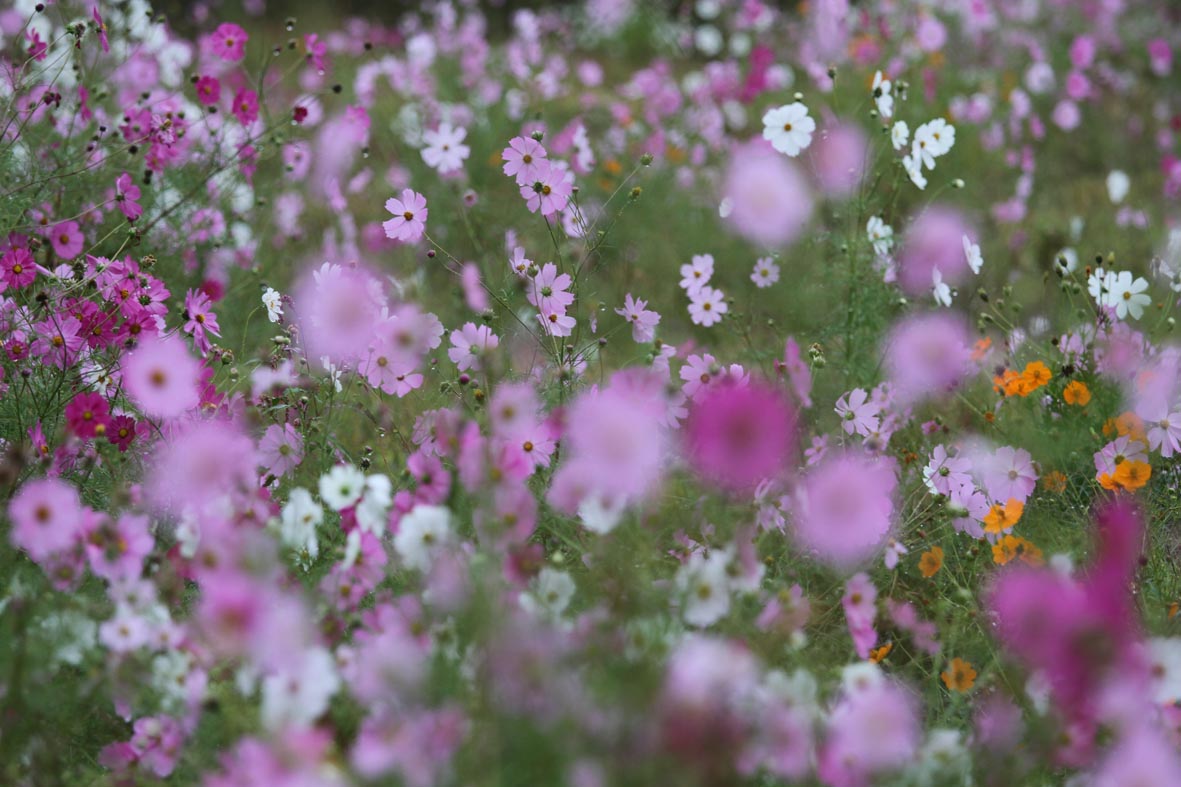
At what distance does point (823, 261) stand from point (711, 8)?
3.01 meters

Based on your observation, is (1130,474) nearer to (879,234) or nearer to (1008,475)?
(1008,475)

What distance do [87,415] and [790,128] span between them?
154cm

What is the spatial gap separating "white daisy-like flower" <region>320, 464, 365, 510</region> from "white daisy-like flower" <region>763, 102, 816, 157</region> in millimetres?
1280

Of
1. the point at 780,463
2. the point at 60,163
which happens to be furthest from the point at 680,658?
the point at 60,163

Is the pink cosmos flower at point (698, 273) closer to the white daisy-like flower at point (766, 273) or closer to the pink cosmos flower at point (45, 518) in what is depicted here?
the white daisy-like flower at point (766, 273)

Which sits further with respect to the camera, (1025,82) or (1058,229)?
(1025,82)

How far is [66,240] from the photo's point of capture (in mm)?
2283

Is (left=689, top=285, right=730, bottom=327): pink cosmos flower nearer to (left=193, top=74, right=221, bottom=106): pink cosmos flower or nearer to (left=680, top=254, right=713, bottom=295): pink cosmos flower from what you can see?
(left=680, top=254, right=713, bottom=295): pink cosmos flower

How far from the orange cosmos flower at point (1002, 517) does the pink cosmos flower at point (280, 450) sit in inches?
48.5

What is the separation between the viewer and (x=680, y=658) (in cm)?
123

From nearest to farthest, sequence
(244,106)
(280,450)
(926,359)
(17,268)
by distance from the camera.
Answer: (280,450) < (17,268) < (926,359) < (244,106)

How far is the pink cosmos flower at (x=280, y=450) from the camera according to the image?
1.83 m

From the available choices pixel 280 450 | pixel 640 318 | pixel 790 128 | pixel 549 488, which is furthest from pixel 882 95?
pixel 280 450

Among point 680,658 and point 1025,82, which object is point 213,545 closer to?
point 680,658
